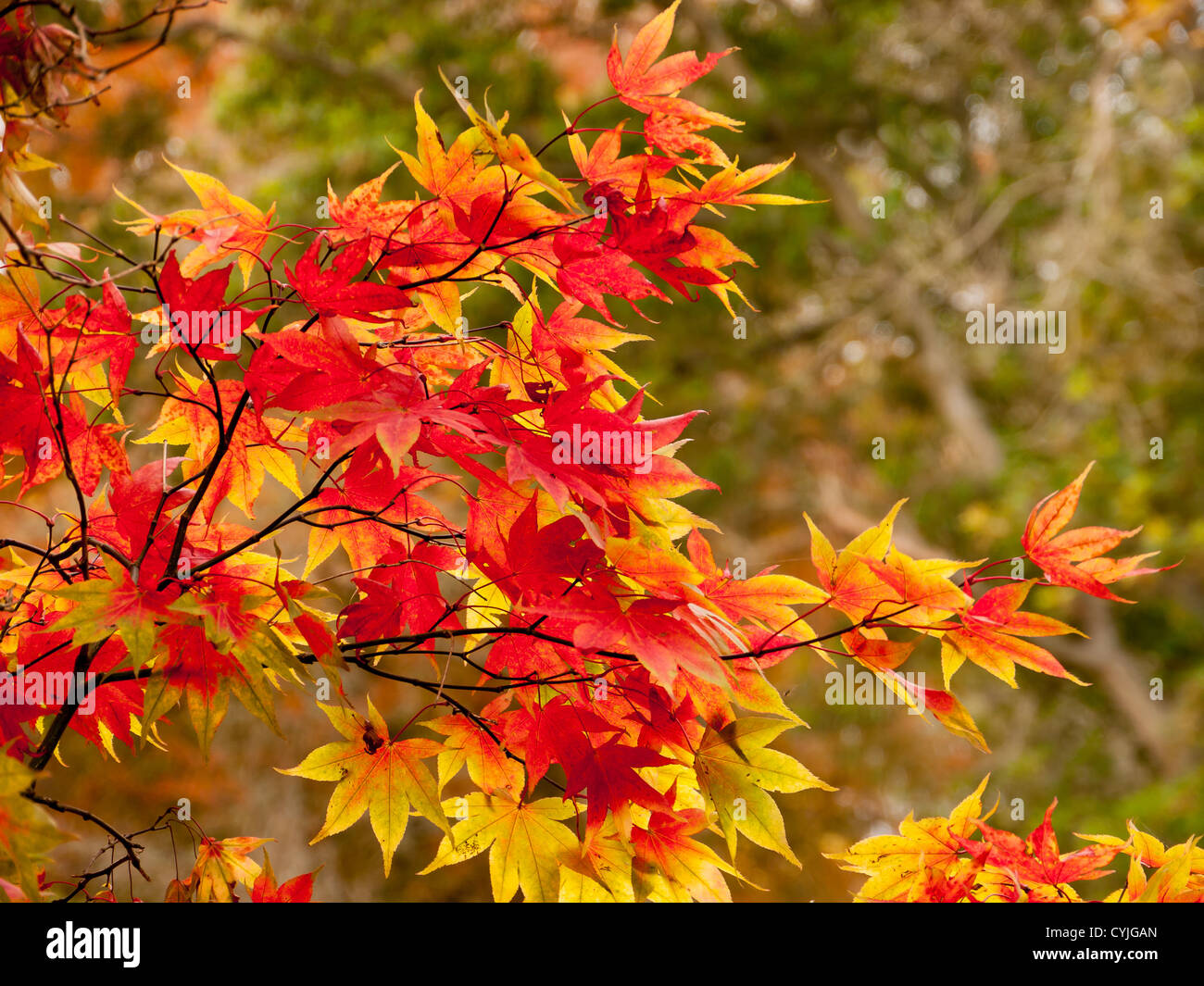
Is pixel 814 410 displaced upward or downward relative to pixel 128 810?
upward

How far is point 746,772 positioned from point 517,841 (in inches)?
8.1

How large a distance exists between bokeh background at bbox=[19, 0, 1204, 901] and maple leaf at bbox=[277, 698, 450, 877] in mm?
3639

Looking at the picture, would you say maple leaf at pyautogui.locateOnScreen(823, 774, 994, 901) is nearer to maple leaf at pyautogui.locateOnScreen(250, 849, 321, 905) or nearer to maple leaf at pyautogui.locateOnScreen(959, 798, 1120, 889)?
maple leaf at pyautogui.locateOnScreen(959, 798, 1120, 889)

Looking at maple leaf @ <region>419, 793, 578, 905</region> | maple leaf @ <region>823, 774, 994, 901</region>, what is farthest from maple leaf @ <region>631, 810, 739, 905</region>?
maple leaf @ <region>823, 774, 994, 901</region>

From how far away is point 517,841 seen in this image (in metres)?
0.86

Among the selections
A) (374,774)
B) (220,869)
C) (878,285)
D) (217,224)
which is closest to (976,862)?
(374,774)

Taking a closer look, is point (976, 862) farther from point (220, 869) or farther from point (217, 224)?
point (217, 224)

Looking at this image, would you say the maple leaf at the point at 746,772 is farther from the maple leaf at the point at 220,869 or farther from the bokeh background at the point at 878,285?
the bokeh background at the point at 878,285

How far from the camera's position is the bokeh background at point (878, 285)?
4.49 meters

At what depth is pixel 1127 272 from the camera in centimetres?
439

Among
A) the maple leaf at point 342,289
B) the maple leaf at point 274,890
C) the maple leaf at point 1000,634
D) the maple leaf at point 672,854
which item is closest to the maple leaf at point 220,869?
the maple leaf at point 274,890
